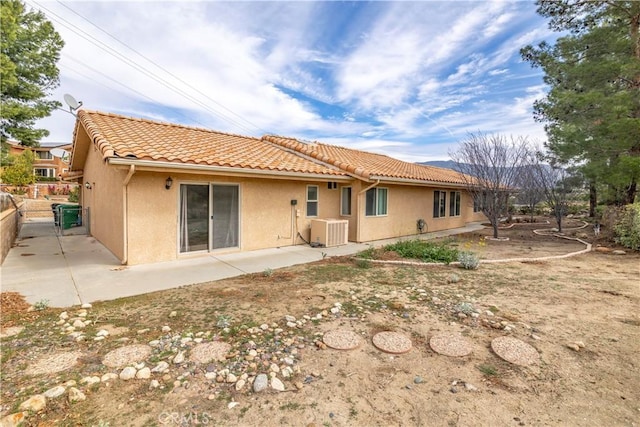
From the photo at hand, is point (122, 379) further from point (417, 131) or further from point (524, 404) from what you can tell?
point (417, 131)

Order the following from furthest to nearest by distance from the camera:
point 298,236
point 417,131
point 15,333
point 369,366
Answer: point 417,131, point 298,236, point 15,333, point 369,366

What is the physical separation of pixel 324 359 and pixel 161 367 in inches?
72.5

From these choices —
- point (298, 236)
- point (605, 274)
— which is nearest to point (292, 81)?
point (298, 236)

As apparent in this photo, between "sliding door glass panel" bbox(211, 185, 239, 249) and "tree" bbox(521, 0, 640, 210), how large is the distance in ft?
44.0

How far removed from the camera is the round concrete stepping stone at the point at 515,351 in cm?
347

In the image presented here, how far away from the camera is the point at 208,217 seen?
8.77 m

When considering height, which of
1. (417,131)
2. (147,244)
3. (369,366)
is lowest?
(369,366)

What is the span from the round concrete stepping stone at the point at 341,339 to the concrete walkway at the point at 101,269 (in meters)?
3.64

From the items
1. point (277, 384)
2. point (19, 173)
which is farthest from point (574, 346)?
point (19, 173)

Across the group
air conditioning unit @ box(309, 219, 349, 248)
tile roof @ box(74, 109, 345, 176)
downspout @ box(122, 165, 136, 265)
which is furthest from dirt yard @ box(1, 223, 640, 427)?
air conditioning unit @ box(309, 219, 349, 248)

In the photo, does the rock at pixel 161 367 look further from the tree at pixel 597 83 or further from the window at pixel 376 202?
the tree at pixel 597 83

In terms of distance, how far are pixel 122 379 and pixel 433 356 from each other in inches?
138

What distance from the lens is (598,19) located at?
11.9m

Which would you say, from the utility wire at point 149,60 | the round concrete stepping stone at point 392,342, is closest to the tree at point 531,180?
the round concrete stepping stone at point 392,342
